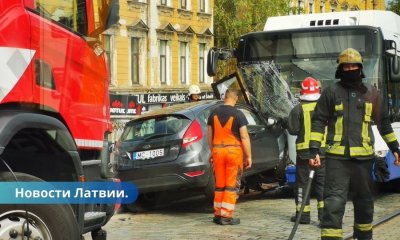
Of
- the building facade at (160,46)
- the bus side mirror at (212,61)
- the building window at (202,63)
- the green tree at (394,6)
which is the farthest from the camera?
the green tree at (394,6)

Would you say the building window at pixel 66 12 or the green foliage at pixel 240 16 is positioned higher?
the green foliage at pixel 240 16

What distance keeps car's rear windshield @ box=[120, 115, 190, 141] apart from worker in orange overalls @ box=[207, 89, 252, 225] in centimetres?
113

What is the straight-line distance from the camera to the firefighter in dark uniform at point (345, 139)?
6.82 meters

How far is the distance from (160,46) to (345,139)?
30.3 metres

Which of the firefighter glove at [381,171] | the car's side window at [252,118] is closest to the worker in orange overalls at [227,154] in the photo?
the firefighter glove at [381,171]

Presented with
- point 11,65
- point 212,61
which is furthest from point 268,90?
point 11,65

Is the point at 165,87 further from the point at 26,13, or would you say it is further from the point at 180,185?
the point at 26,13

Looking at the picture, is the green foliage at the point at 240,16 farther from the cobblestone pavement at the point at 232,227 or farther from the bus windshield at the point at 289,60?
the cobblestone pavement at the point at 232,227

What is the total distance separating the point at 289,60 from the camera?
12.5 metres

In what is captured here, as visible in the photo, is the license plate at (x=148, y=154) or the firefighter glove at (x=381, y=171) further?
the license plate at (x=148, y=154)

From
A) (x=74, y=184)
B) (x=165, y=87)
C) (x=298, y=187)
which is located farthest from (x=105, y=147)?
(x=165, y=87)

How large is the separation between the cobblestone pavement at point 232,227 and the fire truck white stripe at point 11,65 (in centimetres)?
367

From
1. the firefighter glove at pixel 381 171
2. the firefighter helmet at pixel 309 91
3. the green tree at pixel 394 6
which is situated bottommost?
the firefighter glove at pixel 381 171

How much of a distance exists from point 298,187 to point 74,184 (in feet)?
15.0
